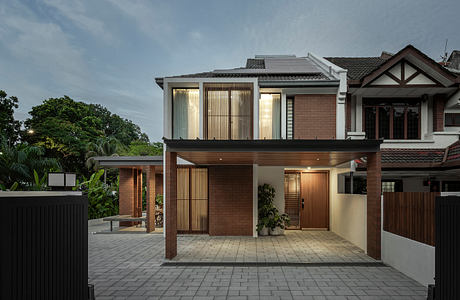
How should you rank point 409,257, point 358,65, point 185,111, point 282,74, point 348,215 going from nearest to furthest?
point 409,257 < point 348,215 < point 185,111 < point 282,74 < point 358,65

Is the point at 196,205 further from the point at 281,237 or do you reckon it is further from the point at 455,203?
the point at 455,203

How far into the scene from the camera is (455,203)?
299cm

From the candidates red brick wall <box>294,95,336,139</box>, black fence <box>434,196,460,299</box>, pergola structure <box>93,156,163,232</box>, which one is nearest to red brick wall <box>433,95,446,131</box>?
red brick wall <box>294,95,336,139</box>

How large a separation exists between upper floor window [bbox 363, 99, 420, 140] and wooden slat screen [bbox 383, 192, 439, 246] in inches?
204

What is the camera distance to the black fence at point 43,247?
2295mm

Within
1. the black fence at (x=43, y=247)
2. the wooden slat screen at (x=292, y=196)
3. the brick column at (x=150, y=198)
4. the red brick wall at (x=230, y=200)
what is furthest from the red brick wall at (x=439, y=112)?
the black fence at (x=43, y=247)

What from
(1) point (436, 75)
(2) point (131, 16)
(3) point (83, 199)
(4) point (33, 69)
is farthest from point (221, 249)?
(4) point (33, 69)

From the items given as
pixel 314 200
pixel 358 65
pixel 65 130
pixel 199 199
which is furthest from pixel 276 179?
pixel 65 130

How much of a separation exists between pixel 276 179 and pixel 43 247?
10649 millimetres

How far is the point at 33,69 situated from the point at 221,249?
85.6 meters

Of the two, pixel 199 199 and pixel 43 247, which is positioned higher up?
pixel 43 247

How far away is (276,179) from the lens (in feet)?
41.3

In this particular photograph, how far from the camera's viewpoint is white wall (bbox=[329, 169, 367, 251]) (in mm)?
9383

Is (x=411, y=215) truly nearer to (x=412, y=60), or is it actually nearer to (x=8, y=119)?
(x=412, y=60)
